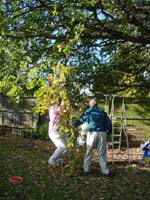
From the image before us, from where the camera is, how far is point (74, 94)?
10.6 meters

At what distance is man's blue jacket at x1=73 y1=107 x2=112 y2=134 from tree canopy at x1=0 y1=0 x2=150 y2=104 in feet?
2.92

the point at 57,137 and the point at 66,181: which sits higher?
the point at 57,137

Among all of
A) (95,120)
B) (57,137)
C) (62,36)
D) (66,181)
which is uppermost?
(62,36)

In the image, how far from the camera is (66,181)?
32.3 ft

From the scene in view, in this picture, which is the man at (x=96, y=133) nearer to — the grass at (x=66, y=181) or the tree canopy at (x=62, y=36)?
the grass at (x=66, y=181)

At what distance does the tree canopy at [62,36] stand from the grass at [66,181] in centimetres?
191

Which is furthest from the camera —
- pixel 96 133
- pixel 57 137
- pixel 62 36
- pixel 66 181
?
pixel 62 36

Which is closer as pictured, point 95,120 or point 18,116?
point 95,120

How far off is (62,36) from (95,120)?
2.58 meters

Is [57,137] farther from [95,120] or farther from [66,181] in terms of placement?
[66,181]

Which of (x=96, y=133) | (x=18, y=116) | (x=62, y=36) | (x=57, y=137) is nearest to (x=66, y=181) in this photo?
(x=96, y=133)

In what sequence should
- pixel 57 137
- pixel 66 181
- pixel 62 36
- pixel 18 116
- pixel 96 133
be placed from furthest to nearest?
pixel 18 116
pixel 62 36
pixel 57 137
pixel 96 133
pixel 66 181

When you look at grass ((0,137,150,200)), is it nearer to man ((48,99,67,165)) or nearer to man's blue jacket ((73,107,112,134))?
man ((48,99,67,165))

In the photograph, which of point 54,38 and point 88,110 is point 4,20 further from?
point 88,110
